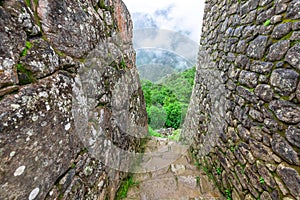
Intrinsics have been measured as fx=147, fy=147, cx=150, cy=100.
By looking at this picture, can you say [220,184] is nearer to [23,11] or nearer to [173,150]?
[173,150]

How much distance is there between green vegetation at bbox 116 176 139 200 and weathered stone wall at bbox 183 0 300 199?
1.25 metres

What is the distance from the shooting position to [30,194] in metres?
0.88

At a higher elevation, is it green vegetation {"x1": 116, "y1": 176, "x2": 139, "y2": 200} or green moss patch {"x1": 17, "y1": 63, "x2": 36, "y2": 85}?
green moss patch {"x1": 17, "y1": 63, "x2": 36, "y2": 85}

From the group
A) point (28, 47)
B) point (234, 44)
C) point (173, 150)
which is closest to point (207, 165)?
point (173, 150)

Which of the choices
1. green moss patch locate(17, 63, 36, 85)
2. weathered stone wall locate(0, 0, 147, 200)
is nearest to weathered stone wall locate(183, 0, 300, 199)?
weathered stone wall locate(0, 0, 147, 200)

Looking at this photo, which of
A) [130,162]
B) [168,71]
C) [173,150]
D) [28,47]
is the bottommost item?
[168,71]

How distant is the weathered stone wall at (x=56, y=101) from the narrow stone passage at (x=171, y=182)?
47 centimetres

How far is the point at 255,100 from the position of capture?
1.43 m

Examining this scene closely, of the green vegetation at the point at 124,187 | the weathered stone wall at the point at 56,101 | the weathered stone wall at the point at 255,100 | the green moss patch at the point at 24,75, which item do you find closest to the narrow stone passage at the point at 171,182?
the green vegetation at the point at 124,187

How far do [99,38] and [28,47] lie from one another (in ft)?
2.83

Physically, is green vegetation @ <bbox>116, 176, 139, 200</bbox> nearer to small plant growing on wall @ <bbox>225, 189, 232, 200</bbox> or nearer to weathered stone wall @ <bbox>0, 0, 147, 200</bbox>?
weathered stone wall @ <bbox>0, 0, 147, 200</bbox>

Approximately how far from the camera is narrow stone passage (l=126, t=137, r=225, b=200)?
Result: 6.45 feet

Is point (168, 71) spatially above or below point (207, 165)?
below

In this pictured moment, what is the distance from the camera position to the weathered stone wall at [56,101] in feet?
2.63
